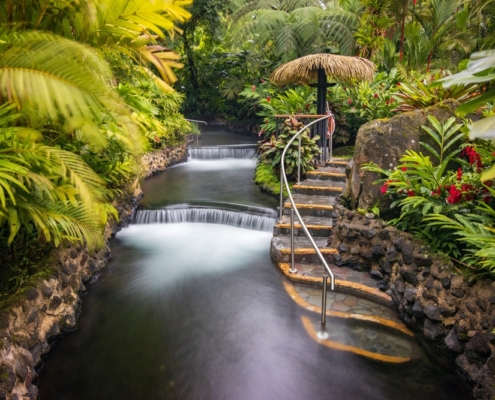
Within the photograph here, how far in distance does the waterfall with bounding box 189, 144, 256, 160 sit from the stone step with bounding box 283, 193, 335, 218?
20.4 feet

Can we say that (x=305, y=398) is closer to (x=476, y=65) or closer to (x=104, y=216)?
(x=104, y=216)

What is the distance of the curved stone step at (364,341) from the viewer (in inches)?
142

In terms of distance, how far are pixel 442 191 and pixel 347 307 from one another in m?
1.62

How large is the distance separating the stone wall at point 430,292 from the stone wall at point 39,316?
324 centimetres

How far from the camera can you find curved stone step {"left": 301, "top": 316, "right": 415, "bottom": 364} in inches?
142

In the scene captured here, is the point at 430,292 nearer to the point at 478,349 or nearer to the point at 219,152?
the point at 478,349

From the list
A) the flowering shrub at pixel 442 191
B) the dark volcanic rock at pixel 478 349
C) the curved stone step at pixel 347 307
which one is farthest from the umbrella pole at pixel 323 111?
the dark volcanic rock at pixel 478 349

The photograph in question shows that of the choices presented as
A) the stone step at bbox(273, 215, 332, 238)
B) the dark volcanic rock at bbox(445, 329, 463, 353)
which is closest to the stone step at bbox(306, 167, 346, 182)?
the stone step at bbox(273, 215, 332, 238)

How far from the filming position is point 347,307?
4359 mm

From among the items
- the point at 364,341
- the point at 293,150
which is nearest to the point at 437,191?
the point at 364,341

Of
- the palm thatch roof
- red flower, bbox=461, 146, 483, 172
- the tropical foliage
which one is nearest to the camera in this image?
the tropical foliage

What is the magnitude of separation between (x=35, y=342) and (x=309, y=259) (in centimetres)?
331

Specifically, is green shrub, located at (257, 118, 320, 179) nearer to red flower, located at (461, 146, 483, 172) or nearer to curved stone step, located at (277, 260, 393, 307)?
curved stone step, located at (277, 260, 393, 307)

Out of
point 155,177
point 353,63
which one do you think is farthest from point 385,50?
point 155,177
